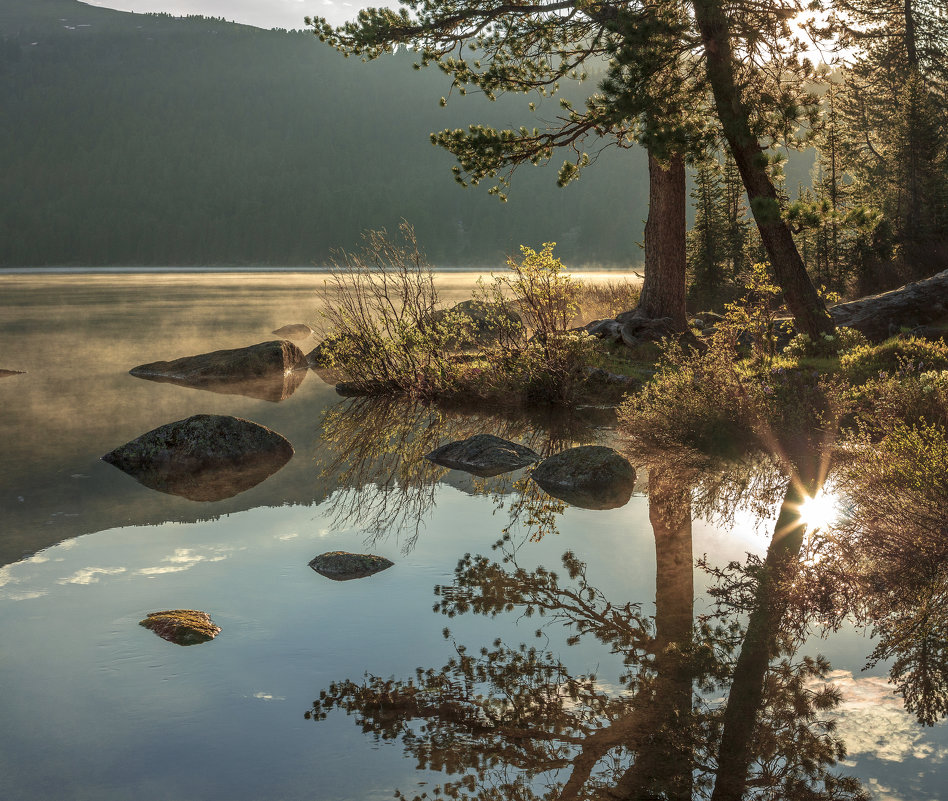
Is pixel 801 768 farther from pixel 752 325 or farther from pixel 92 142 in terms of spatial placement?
pixel 92 142

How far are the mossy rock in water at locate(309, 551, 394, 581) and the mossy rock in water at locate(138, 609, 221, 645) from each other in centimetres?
118

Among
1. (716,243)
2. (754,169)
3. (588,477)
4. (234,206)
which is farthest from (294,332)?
(234,206)

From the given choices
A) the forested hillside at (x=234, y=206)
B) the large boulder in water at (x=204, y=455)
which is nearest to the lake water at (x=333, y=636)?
the large boulder in water at (x=204, y=455)

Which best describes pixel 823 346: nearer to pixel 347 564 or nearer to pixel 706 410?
pixel 706 410

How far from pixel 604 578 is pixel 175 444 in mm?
6867

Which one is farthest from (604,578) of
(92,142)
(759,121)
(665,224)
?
(92,142)

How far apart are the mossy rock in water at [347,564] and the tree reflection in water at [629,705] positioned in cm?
76

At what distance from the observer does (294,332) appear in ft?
111

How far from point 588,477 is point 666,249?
35.3 ft

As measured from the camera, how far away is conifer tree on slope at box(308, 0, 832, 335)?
14125 mm

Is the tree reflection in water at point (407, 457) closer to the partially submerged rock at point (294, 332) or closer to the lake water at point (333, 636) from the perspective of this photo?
the lake water at point (333, 636)

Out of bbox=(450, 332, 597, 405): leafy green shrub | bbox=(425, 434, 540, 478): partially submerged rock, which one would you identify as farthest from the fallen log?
bbox=(425, 434, 540, 478): partially submerged rock

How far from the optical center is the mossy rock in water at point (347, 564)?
23.8ft

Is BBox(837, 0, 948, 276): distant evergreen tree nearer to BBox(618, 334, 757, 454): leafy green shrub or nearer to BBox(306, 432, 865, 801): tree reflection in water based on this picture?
BBox(618, 334, 757, 454): leafy green shrub
